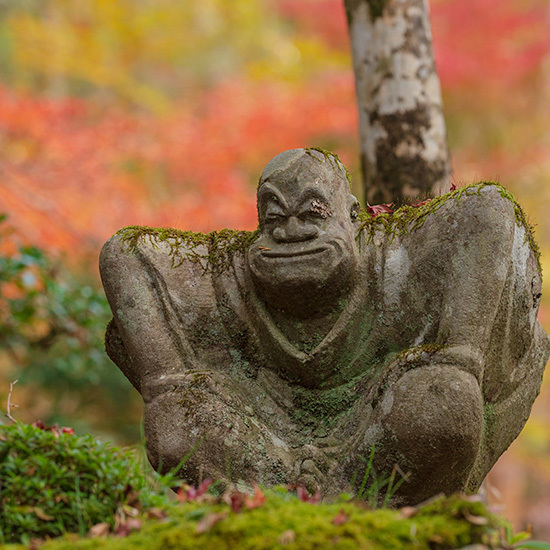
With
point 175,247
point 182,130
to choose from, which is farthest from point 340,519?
point 182,130

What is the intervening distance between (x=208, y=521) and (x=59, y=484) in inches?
24.5

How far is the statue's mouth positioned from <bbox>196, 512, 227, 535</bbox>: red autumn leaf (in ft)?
3.79

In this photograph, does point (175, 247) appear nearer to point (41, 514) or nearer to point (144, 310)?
point (144, 310)

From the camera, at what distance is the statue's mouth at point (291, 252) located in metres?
2.72

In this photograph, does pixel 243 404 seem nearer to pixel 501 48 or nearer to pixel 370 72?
pixel 370 72

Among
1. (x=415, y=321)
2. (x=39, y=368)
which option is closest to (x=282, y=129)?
(x=39, y=368)

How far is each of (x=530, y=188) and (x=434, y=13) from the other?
2817 mm

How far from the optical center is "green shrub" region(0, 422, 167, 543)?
2094 millimetres

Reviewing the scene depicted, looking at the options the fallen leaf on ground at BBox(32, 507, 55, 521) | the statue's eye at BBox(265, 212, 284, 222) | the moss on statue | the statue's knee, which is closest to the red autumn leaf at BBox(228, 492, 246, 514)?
the fallen leaf on ground at BBox(32, 507, 55, 521)

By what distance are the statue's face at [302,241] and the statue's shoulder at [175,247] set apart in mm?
212

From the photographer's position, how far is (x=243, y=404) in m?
2.81

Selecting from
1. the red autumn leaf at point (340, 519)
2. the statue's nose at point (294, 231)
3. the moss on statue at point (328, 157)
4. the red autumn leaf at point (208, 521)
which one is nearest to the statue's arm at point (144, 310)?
the statue's nose at point (294, 231)

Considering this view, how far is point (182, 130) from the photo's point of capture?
9375 mm

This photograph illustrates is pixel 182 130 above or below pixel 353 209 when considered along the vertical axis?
above
